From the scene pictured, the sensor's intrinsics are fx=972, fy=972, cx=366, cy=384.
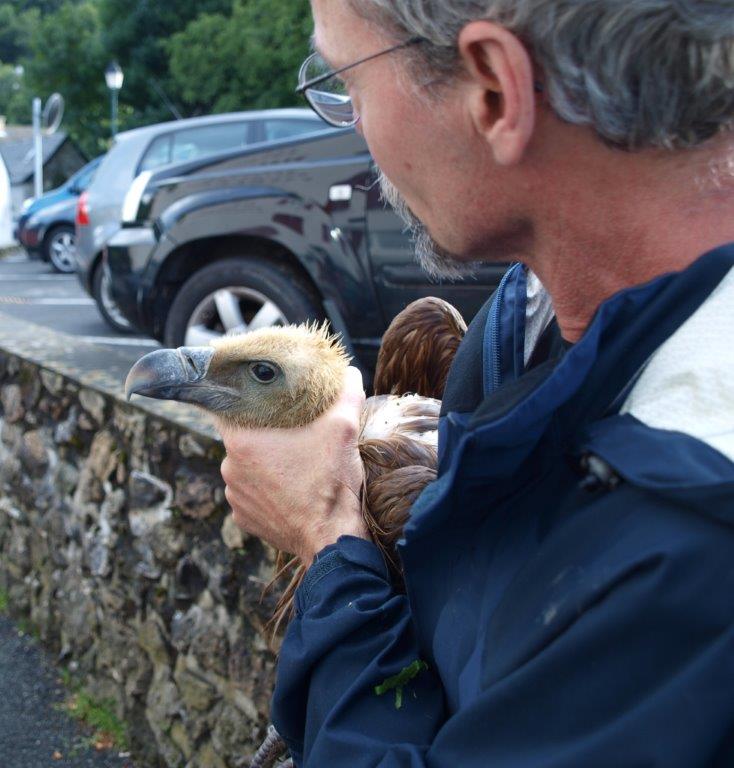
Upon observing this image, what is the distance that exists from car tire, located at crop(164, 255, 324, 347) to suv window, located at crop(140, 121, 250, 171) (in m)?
3.85

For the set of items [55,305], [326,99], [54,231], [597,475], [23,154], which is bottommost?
[23,154]

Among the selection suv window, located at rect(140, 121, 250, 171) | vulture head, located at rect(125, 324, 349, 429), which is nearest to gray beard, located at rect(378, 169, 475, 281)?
vulture head, located at rect(125, 324, 349, 429)

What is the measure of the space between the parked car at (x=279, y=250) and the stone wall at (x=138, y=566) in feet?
4.15

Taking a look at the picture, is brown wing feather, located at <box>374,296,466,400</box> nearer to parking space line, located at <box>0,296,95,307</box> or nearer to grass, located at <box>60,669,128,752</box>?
grass, located at <box>60,669,128,752</box>

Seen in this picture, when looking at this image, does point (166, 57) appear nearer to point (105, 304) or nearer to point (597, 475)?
point (105, 304)

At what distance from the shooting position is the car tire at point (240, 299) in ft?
19.0

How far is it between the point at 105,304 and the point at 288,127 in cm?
278

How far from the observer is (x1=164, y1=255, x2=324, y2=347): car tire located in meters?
5.80

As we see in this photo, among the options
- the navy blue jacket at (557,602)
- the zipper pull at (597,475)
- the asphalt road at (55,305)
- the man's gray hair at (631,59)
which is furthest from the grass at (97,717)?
the man's gray hair at (631,59)

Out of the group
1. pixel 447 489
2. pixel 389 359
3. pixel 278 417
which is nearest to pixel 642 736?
pixel 447 489

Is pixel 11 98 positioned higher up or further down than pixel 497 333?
further down

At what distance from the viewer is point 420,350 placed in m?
2.62

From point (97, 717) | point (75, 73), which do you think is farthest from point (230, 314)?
point (75, 73)

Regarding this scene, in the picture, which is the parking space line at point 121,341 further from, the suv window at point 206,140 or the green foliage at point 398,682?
the green foliage at point 398,682
